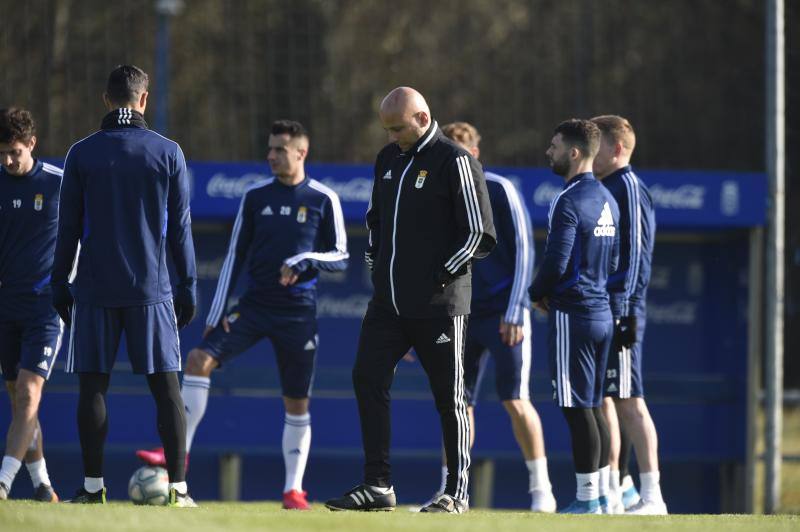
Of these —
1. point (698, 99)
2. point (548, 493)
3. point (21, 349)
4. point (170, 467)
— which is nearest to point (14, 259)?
point (21, 349)

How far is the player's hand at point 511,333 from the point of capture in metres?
8.09

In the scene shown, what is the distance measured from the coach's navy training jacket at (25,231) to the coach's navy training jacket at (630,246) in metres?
3.16

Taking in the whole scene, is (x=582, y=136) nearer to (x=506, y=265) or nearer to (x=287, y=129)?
(x=506, y=265)

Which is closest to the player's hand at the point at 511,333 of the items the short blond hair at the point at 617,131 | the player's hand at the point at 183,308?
the short blond hair at the point at 617,131

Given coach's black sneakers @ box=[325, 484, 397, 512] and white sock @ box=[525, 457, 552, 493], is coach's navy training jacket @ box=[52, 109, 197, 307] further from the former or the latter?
white sock @ box=[525, 457, 552, 493]

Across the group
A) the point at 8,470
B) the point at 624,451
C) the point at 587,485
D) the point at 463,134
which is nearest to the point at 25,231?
the point at 8,470

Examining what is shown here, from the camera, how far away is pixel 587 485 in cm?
723

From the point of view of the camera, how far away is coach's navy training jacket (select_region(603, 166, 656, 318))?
Result: 7645 millimetres

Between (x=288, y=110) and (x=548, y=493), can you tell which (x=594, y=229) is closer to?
(x=548, y=493)

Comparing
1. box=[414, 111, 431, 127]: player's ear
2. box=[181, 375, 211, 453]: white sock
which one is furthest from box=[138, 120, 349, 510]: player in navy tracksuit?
box=[414, 111, 431, 127]: player's ear

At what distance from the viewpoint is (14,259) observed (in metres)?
7.60

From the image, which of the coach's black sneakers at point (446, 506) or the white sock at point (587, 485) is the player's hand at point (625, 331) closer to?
the white sock at point (587, 485)

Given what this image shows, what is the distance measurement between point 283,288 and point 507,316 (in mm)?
1385

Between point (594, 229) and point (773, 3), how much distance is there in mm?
3757
